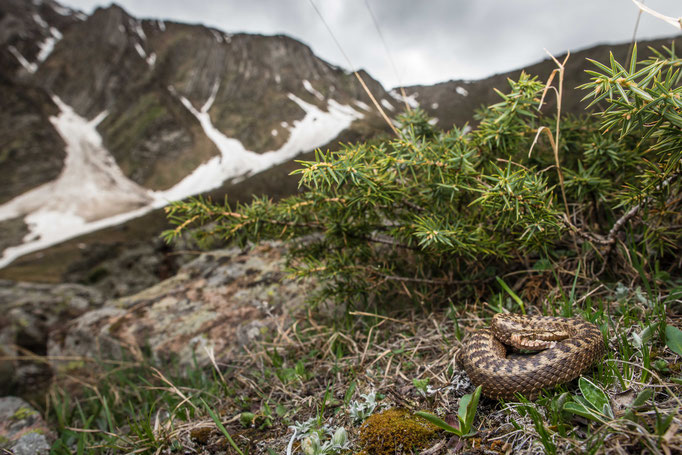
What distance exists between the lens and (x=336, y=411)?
1.63m

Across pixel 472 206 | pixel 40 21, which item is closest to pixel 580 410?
pixel 472 206

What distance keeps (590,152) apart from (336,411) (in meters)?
2.12

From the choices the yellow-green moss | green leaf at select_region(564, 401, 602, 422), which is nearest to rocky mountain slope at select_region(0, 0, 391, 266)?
the yellow-green moss

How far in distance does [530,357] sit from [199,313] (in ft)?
10.9

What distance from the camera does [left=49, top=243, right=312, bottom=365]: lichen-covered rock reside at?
316cm

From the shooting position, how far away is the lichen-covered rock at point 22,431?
2.20 meters

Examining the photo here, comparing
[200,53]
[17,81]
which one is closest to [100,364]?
[200,53]

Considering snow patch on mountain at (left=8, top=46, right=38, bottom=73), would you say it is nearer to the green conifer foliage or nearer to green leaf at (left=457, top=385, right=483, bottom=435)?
the green conifer foliage

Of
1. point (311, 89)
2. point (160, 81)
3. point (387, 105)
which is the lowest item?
point (387, 105)

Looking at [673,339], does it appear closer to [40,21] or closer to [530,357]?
[530,357]

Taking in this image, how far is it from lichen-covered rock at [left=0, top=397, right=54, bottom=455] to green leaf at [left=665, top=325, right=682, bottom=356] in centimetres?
356

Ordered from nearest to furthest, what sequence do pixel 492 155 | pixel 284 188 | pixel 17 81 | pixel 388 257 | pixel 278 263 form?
pixel 492 155
pixel 388 257
pixel 284 188
pixel 278 263
pixel 17 81

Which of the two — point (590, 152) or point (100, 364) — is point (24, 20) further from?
point (590, 152)

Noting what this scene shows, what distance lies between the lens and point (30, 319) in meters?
4.85
